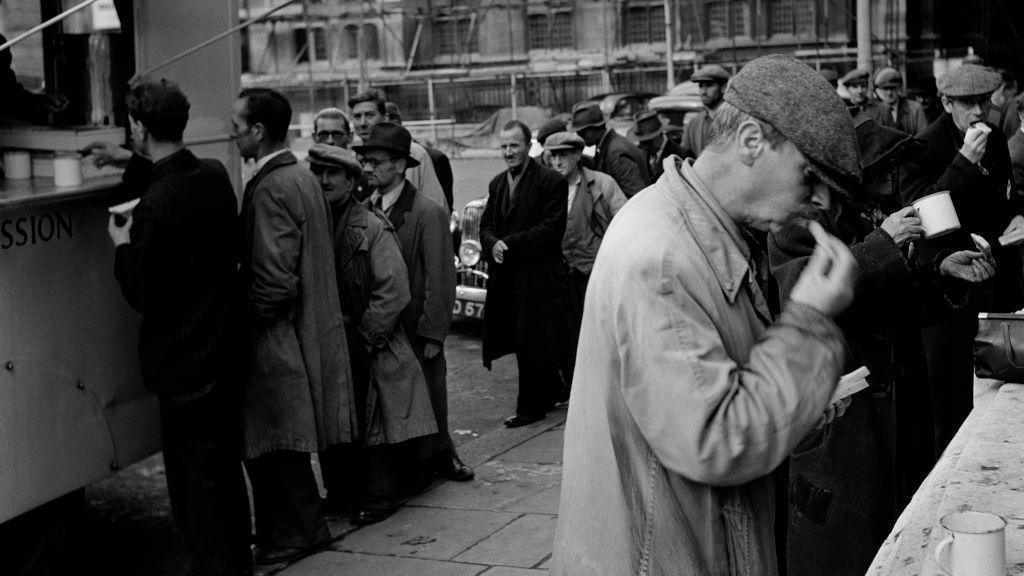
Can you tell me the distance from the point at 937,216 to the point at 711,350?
8.20ft

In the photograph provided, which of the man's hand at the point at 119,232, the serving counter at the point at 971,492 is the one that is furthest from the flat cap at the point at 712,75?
the serving counter at the point at 971,492

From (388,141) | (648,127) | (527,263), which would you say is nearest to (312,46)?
(648,127)

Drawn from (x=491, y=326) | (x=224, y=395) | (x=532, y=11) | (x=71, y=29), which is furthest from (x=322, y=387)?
(x=532, y=11)

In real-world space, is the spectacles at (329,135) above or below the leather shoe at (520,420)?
above

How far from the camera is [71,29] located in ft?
19.7

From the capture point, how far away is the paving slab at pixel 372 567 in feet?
19.5

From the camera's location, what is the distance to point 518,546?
20.4 feet

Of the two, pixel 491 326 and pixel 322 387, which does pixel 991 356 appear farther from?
pixel 491 326

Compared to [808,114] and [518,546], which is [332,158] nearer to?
[518,546]

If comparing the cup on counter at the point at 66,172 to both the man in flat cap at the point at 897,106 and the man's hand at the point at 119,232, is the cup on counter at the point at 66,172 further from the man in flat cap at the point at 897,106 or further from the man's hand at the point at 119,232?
the man in flat cap at the point at 897,106

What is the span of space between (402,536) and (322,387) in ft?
2.74

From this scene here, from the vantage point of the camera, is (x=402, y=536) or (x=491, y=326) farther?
(x=491, y=326)

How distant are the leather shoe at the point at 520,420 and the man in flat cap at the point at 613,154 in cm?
259

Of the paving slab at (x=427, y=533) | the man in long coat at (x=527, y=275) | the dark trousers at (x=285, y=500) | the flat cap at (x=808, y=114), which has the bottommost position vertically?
the paving slab at (x=427, y=533)
